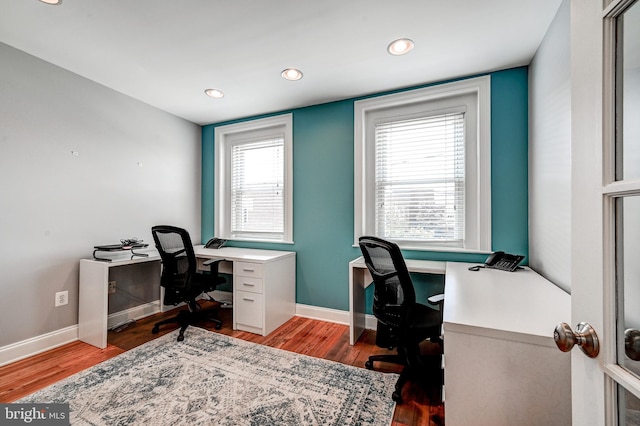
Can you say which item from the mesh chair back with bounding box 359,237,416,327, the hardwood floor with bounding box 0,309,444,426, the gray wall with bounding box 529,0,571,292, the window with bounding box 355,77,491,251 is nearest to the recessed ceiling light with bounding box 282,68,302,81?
the window with bounding box 355,77,491,251

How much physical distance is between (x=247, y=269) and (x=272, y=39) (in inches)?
79.0

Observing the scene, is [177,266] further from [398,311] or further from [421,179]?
[421,179]

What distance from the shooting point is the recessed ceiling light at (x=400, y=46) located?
77.0 inches

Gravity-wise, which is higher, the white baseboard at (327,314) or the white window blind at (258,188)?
the white window blind at (258,188)

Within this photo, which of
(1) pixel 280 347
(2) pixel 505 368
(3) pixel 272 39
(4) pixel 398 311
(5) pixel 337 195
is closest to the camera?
(2) pixel 505 368

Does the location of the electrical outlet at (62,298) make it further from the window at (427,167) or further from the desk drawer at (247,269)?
the window at (427,167)

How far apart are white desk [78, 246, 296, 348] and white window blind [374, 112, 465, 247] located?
1178 mm

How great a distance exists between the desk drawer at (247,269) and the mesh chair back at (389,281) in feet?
3.98

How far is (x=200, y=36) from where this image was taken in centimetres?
192

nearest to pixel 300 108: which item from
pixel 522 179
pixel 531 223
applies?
pixel 522 179

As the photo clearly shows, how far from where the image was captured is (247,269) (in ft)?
8.83

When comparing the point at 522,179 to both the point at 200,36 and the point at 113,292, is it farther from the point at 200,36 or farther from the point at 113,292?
the point at 113,292

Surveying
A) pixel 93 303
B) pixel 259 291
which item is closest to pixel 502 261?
pixel 259 291

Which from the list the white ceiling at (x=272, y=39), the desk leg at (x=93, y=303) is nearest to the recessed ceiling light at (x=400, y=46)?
the white ceiling at (x=272, y=39)
